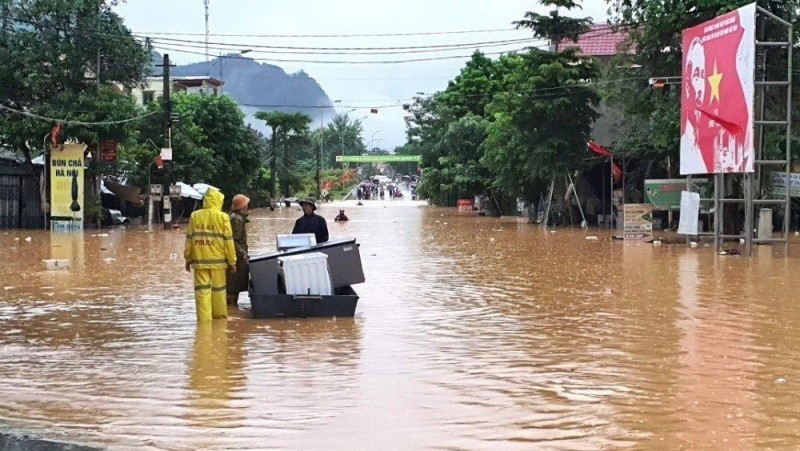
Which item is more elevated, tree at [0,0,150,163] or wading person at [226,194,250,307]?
tree at [0,0,150,163]

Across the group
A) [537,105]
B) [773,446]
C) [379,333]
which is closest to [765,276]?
[379,333]

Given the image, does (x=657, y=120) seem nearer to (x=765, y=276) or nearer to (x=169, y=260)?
(x=765, y=276)

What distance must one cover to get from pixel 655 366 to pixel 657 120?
2089 centimetres

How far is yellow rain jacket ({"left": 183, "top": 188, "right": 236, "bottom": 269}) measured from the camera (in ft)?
34.8

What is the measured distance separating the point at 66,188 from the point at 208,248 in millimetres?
26271

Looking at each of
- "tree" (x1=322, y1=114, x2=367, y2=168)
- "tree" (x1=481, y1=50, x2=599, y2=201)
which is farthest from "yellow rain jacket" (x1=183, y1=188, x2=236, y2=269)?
"tree" (x1=322, y1=114, x2=367, y2=168)

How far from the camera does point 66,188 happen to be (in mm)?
34938

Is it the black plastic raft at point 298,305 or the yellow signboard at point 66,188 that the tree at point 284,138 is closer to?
the yellow signboard at point 66,188

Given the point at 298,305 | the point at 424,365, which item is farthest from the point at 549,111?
the point at 424,365

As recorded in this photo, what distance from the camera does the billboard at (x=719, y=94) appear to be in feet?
69.8

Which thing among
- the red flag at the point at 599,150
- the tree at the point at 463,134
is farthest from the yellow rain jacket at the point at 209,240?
the tree at the point at 463,134

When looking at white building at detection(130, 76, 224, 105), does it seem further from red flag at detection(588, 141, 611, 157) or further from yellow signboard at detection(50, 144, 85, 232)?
red flag at detection(588, 141, 611, 157)

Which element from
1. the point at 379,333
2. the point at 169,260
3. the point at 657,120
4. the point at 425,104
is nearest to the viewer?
the point at 379,333

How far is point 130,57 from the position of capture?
121ft
